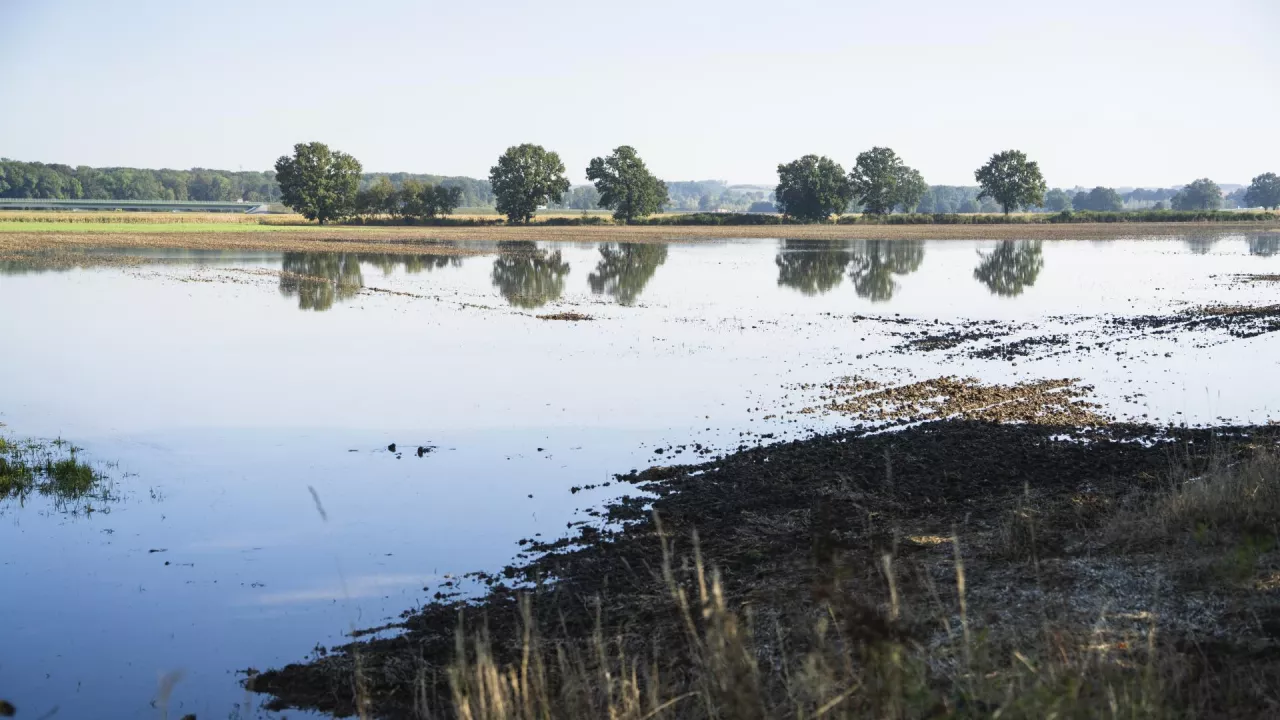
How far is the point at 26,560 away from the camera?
11211 mm

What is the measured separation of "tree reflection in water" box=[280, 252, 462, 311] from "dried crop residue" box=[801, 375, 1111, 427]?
2237 centimetres

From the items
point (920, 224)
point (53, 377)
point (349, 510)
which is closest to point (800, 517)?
point (349, 510)

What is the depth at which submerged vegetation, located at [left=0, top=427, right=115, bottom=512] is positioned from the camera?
13539 millimetres

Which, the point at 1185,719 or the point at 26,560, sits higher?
the point at 1185,719

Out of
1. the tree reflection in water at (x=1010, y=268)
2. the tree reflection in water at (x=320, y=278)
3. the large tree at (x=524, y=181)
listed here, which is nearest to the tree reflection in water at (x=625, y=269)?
the tree reflection in water at (x=320, y=278)

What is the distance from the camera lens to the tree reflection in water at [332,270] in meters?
40.6

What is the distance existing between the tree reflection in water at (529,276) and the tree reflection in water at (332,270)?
3.84m

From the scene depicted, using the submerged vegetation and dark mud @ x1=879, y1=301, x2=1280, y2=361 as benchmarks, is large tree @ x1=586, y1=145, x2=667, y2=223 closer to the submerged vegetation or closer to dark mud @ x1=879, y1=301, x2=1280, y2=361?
dark mud @ x1=879, y1=301, x2=1280, y2=361

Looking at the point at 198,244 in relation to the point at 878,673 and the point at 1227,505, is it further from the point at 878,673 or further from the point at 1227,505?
the point at 878,673

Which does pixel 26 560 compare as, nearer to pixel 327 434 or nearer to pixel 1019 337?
pixel 327 434

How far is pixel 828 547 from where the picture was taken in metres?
5.86

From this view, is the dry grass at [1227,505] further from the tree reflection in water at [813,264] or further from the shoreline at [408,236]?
the shoreline at [408,236]

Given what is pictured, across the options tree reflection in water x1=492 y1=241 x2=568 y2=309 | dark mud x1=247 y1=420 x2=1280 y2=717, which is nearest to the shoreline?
tree reflection in water x1=492 y1=241 x2=568 y2=309

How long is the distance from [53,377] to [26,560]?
12.4 meters
